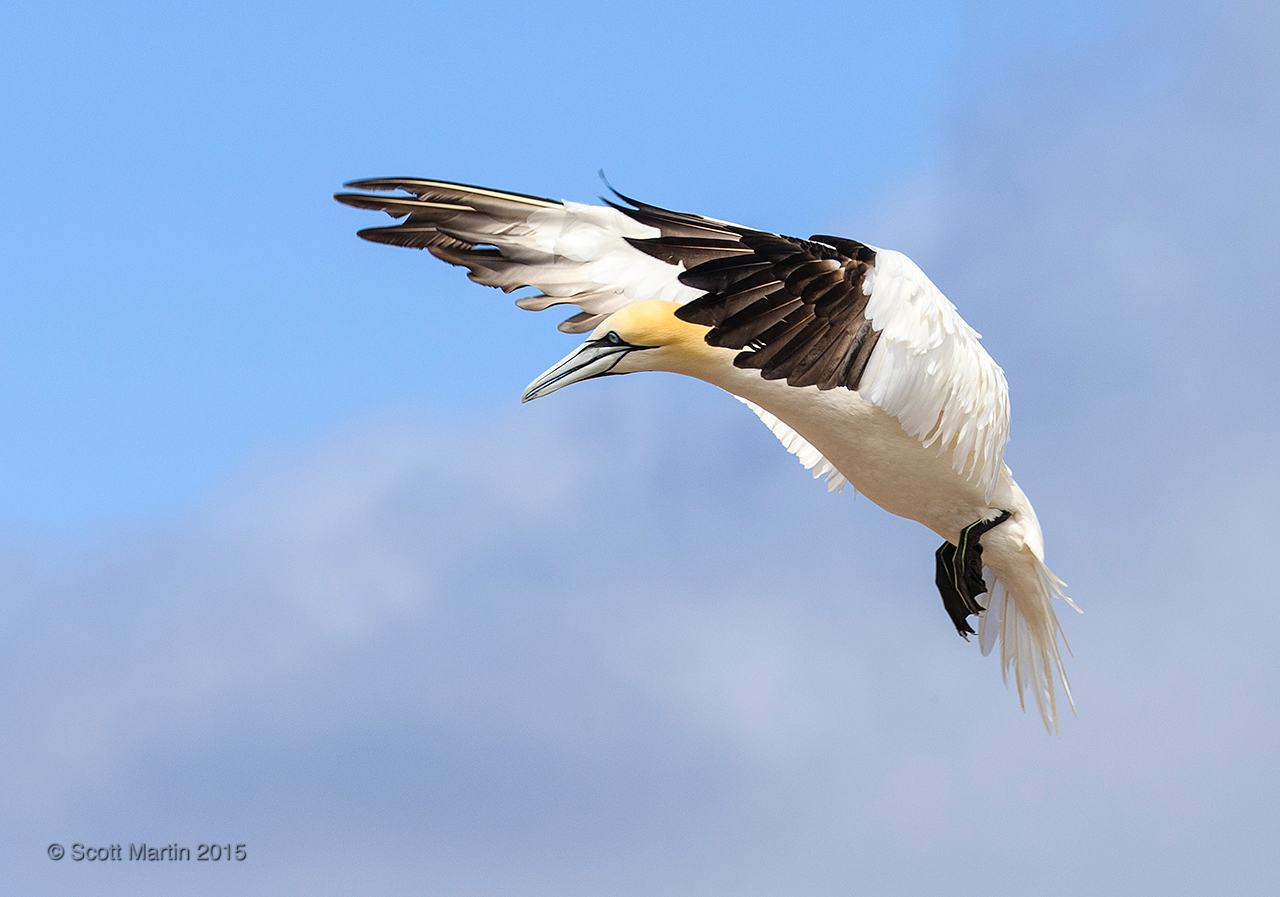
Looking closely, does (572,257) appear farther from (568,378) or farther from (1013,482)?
(1013,482)

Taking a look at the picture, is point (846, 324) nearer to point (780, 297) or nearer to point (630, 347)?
point (780, 297)

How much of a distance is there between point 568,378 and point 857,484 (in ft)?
5.19

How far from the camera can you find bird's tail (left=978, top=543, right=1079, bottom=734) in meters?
7.31

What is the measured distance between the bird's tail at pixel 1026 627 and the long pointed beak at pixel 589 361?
2.33m

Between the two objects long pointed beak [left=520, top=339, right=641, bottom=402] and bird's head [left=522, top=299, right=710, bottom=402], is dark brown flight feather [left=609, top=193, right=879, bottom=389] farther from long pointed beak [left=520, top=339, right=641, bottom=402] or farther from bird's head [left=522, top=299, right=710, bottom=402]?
long pointed beak [left=520, top=339, right=641, bottom=402]

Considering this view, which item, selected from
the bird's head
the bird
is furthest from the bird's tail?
the bird's head

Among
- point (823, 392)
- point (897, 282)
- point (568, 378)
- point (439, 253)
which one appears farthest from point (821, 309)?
point (439, 253)

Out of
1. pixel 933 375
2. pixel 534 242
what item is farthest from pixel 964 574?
pixel 534 242

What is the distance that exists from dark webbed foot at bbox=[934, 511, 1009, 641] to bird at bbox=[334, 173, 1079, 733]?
0.05 feet

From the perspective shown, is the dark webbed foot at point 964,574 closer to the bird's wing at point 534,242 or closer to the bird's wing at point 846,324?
the bird's wing at point 846,324

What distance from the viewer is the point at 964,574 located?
735cm

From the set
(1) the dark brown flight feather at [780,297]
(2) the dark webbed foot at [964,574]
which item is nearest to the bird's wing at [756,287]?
(1) the dark brown flight feather at [780,297]

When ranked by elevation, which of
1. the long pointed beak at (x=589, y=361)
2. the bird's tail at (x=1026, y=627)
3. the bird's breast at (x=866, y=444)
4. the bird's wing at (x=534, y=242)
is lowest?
the bird's tail at (x=1026, y=627)

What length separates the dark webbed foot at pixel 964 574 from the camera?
279 inches
